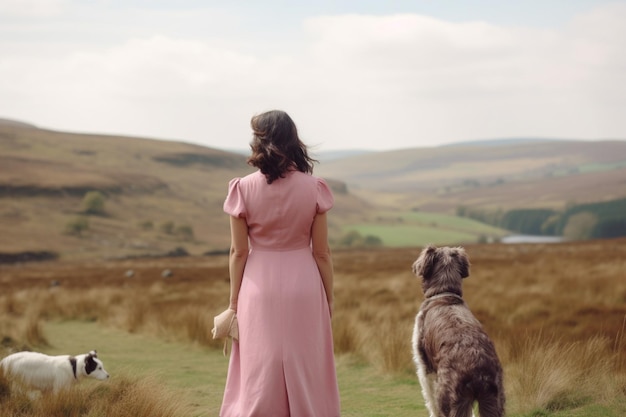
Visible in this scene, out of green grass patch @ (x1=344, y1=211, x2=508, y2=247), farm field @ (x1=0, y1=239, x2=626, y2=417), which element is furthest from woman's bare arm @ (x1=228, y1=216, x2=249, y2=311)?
green grass patch @ (x1=344, y1=211, x2=508, y2=247)

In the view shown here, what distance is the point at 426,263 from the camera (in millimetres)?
6117

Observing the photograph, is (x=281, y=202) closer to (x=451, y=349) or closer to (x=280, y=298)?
(x=280, y=298)

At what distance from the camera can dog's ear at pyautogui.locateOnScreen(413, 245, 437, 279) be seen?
610cm

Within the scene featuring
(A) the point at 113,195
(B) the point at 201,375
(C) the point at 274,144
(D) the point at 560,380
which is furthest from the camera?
(A) the point at 113,195

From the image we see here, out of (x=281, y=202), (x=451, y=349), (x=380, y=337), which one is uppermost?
(x=281, y=202)

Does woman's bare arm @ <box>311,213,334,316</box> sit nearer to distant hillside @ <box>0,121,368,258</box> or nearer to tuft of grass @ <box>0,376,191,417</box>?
tuft of grass @ <box>0,376,191,417</box>

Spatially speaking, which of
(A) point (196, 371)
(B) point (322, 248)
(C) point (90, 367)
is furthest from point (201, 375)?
(B) point (322, 248)

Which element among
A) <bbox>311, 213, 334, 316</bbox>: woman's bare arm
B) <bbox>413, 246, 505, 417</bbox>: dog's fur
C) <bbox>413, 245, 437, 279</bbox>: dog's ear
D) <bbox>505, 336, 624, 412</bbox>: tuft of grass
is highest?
<bbox>311, 213, 334, 316</bbox>: woman's bare arm

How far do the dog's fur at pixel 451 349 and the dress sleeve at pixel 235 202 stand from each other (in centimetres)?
158

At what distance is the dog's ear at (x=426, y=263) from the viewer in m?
6.10

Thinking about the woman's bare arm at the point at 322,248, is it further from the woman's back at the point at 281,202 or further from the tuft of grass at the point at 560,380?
the tuft of grass at the point at 560,380

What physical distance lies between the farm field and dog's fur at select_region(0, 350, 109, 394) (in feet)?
1.94

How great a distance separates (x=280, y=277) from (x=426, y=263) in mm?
1327

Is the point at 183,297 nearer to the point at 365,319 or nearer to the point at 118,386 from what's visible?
the point at 365,319
